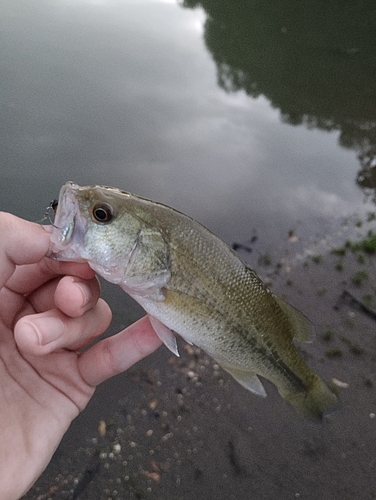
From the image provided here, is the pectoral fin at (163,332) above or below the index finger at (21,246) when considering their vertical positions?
below

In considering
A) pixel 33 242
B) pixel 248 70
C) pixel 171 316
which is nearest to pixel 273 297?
pixel 171 316

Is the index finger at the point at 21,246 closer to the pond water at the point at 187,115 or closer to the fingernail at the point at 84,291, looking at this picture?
the fingernail at the point at 84,291

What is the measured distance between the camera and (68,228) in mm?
2029

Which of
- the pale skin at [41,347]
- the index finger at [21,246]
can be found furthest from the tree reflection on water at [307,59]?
the index finger at [21,246]

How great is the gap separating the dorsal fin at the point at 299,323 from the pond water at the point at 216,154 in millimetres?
2284

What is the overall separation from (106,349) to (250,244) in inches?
208

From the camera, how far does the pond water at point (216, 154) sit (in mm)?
4289

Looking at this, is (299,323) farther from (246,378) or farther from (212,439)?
(212,439)

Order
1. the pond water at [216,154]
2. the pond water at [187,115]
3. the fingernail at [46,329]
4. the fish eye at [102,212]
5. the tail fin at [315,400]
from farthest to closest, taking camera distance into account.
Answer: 1. the pond water at [187,115]
2. the pond water at [216,154]
3. the tail fin at [315,400]
4. the fish eye at [102,212]
5. the fingernail at [46,329]

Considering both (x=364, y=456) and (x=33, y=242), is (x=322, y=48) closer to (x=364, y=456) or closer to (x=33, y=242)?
(x=364, y=456)

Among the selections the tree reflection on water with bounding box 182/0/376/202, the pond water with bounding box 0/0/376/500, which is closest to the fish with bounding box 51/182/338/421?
the pond water with bounding box 0/0/376/500

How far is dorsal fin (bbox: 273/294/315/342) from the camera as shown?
8.54 feet

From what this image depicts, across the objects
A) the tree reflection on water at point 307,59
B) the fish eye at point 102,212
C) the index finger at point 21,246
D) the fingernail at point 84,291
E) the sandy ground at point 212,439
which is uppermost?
the tree reflection on water at point 307,59

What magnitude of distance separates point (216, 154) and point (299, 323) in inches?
327
